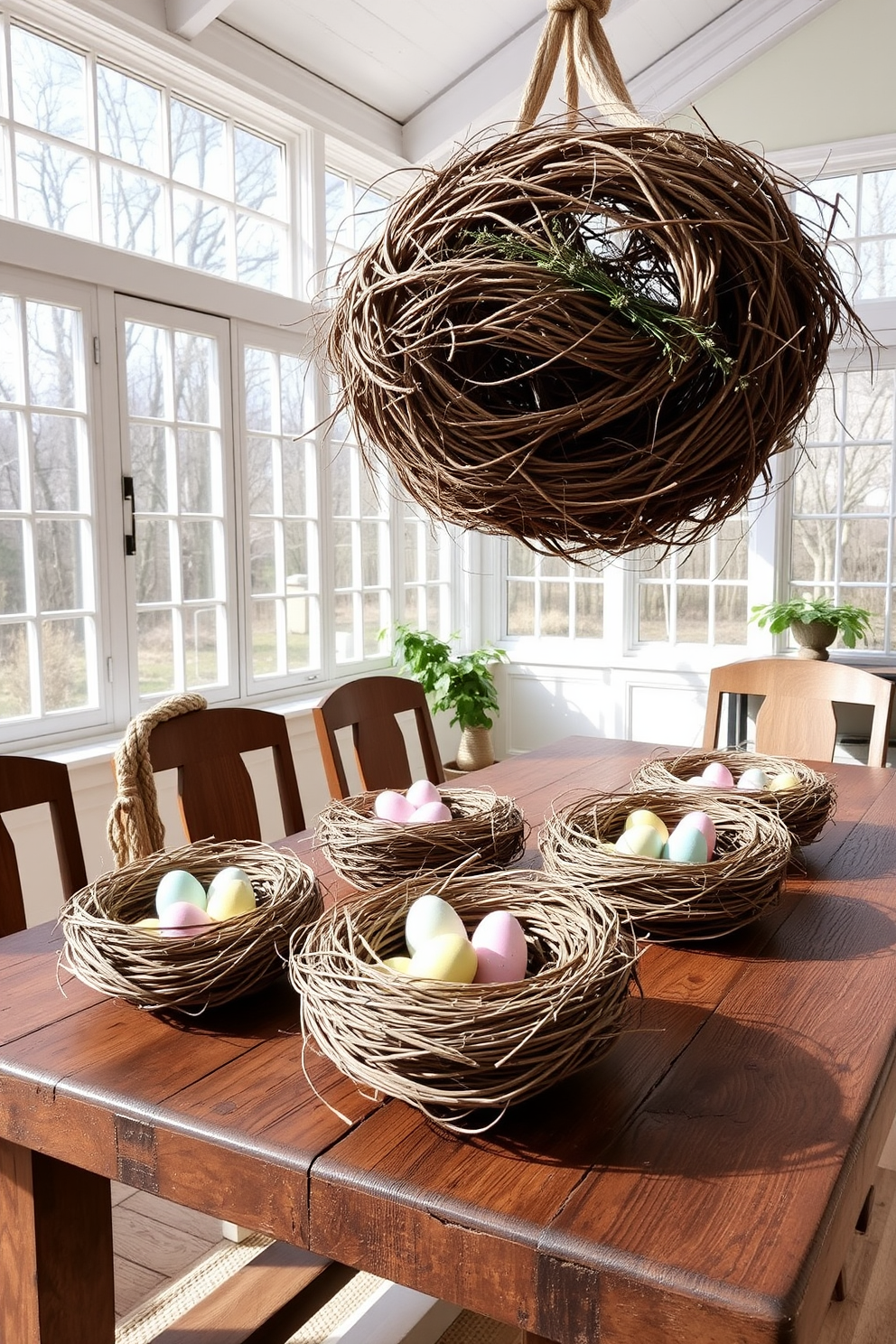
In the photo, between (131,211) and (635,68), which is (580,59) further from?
(635,68)

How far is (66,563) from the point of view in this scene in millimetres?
3115

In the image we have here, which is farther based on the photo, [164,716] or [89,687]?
[89,687]

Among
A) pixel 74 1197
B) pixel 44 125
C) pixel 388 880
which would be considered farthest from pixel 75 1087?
pixel 44 125

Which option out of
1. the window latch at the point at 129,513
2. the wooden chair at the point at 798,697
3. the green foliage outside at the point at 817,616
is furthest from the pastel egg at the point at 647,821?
the green foliage outside at the point at 817,616

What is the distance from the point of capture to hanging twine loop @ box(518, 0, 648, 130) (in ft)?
3.48

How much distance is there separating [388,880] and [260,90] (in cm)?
321

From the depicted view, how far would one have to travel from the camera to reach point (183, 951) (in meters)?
1.04

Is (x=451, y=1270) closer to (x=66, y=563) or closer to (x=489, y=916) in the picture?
(x=489, y=916)

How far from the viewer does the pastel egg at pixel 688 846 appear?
4.28ft

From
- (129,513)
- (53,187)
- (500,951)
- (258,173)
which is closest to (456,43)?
(258,173)

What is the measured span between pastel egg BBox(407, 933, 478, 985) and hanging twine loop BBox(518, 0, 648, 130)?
0.77 metres

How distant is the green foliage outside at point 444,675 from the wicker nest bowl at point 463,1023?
355 cm

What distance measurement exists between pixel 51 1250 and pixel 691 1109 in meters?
0.67

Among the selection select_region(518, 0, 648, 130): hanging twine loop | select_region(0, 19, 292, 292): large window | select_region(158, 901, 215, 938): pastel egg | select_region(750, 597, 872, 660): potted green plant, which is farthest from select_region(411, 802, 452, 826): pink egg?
select_region(750, 597, 872, 660): potted green plant
